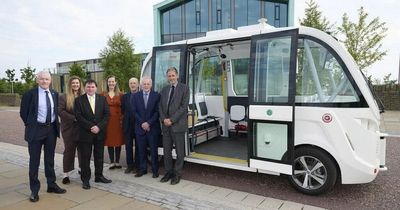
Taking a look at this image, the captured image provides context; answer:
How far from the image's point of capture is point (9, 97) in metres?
30.2

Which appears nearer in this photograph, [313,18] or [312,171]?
[312,171]

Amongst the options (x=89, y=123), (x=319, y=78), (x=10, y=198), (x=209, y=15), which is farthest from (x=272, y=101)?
(x=209, y=15)

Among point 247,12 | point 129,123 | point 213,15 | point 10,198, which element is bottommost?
point 10,198

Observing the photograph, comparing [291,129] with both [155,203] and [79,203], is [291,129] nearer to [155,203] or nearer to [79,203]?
[155,203]

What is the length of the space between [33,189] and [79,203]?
0.77 metres

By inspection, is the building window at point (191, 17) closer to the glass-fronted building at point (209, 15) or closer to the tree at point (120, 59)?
the glass-fronted building at point (209, 15)

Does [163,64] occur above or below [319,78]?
above

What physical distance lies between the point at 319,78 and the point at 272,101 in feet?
2.47

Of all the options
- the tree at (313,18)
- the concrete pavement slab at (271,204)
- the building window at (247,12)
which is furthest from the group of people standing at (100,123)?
the building window at (247,12)

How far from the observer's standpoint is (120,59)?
1112 inches

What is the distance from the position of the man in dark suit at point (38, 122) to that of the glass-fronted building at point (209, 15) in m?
22.1

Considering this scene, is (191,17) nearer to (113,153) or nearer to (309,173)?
(113,153)

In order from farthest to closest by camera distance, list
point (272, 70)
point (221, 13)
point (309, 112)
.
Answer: point (221, 13), point (272, 70), point (309, 112)

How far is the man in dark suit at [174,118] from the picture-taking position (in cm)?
498
